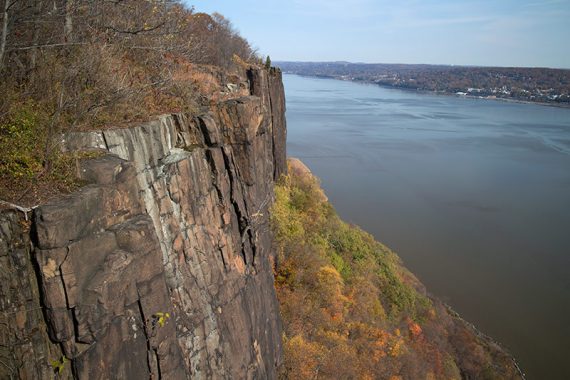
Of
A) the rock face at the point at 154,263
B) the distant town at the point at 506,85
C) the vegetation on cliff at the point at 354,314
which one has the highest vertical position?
the distant town at the point at 506,85

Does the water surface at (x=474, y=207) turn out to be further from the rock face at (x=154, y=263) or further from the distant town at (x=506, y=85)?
the distant town at (x=506, y=85)

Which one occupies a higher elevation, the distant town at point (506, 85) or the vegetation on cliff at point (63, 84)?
the distant town at point (506, 85)

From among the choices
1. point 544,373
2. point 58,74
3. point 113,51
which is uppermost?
point 113,51

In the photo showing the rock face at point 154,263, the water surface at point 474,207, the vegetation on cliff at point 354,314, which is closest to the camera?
the rock face at point 154,263

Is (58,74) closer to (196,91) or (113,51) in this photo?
(113,51)

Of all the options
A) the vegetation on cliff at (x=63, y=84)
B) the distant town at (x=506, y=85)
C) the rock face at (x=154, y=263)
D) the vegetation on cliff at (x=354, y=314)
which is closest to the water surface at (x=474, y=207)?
the vegetation on cliff at (x=354, y=314)

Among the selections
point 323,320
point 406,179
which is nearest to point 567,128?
point 406,179

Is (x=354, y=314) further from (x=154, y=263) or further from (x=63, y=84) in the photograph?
(x=63, y=84)
